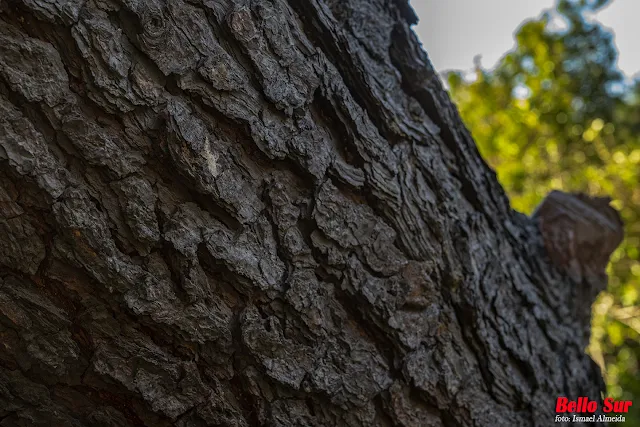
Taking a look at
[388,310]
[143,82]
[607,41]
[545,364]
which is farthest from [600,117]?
[143,82]

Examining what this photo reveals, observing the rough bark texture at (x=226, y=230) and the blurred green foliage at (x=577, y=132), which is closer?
the rough bark texture at (x=226, y=230)

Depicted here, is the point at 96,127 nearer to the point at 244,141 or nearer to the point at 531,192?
the point at 244,141

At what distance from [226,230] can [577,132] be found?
3897 millimetres

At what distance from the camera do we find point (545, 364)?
4.08 ft

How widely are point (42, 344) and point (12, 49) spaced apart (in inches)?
16.1

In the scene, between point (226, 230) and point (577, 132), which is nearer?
point (226, 230)

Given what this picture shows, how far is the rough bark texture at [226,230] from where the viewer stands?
0.74m

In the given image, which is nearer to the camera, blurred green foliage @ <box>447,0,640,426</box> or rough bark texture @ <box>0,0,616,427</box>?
rough bark texture @ <box>0,0,616,427</box>

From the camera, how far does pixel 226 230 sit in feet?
2.77

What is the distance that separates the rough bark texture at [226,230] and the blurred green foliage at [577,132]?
9.91 ft

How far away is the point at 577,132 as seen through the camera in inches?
161

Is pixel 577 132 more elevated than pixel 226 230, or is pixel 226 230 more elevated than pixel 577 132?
pixel 577 132

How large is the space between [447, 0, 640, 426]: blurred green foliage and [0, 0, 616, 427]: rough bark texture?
3020 millimetres

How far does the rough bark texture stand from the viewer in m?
0.74
